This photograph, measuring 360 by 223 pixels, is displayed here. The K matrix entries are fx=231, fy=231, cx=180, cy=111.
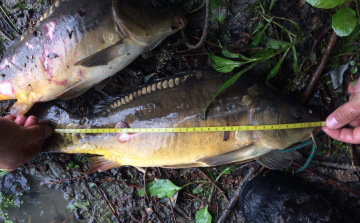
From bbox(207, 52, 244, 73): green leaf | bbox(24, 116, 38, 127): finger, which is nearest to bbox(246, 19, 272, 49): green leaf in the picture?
bbox(207, 52, 244, 73): green leaf

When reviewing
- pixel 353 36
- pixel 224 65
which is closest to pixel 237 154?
pixel 224 65

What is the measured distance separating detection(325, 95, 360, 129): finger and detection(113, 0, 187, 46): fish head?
71.0 inches

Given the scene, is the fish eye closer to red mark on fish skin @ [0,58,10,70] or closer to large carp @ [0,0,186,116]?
large carp @ [0,0,186,116]

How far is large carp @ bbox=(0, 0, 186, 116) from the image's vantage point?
2.35 m

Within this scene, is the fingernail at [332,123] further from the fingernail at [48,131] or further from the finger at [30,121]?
the finger at [30,121]

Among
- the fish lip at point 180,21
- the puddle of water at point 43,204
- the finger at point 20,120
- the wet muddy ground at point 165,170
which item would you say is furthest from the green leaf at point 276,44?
the puddle of water at point 43,204

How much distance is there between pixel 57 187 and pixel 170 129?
2031mm

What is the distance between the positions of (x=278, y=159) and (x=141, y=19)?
81.3 inches

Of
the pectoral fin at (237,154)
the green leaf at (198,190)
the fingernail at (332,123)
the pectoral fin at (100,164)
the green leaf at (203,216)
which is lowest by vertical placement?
the green leaf at (203,216)

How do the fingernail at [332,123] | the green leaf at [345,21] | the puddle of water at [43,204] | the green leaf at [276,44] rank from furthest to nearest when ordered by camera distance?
the puddle of water at [43,204]
the green leaf at [276,44]
the fingernail at [332,123]
the green leaf at [345,21]

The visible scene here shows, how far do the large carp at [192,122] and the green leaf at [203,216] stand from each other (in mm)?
792

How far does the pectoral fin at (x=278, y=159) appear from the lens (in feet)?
8.07

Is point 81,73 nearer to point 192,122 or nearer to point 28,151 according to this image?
point 28,151

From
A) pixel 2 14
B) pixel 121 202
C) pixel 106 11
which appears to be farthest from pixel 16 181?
pixel 106 11
